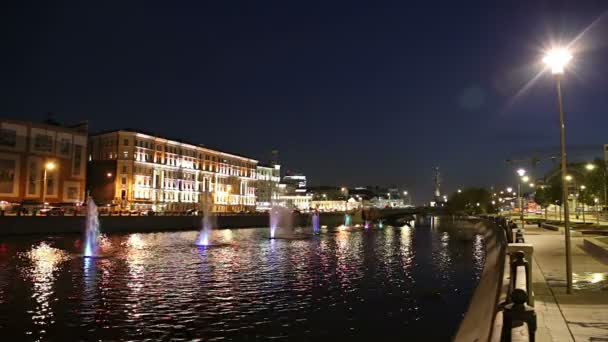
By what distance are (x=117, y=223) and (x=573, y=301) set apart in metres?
79.4

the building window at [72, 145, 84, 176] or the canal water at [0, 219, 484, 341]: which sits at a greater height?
the building window at [72, 145, 84, 176]

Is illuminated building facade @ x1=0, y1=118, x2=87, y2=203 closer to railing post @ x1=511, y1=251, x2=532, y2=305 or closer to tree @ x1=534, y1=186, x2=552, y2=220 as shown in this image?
railing post @ x1=511, y1=251, x2=532, y2=305

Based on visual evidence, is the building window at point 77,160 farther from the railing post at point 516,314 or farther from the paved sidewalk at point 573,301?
the railing post at point 516,314

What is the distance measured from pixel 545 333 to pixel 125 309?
1622 cm

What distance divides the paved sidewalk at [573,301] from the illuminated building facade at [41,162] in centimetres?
8544

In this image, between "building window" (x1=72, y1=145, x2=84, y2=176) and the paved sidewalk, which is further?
"building window" (x1=72, y1=145, x2=84, y2=176)

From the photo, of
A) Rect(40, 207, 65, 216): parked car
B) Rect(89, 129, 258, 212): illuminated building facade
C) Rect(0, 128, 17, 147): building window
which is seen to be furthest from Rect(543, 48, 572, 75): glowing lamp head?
Rect(89, 129, 258, 212): illuminated building facade

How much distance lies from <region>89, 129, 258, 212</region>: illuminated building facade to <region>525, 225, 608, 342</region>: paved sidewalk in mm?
99881

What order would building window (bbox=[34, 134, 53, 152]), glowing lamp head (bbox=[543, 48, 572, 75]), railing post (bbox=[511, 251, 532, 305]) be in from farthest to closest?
building window (bbox=[34, 134, 53, 152]) < glowing lamp head (bbox=[543, 48, 572, 75]) < railing post (bbox=[511, 251, 532, 305])

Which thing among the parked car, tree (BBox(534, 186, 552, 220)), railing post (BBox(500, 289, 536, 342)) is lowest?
railing post (BBox(500, 289, 536, 342))

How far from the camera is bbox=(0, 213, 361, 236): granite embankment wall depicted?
6756 cm

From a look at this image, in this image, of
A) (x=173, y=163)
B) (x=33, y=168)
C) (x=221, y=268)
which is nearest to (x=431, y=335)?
(x=221, y=268)

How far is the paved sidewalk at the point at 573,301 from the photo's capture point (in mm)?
11367

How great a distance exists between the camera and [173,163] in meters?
155
